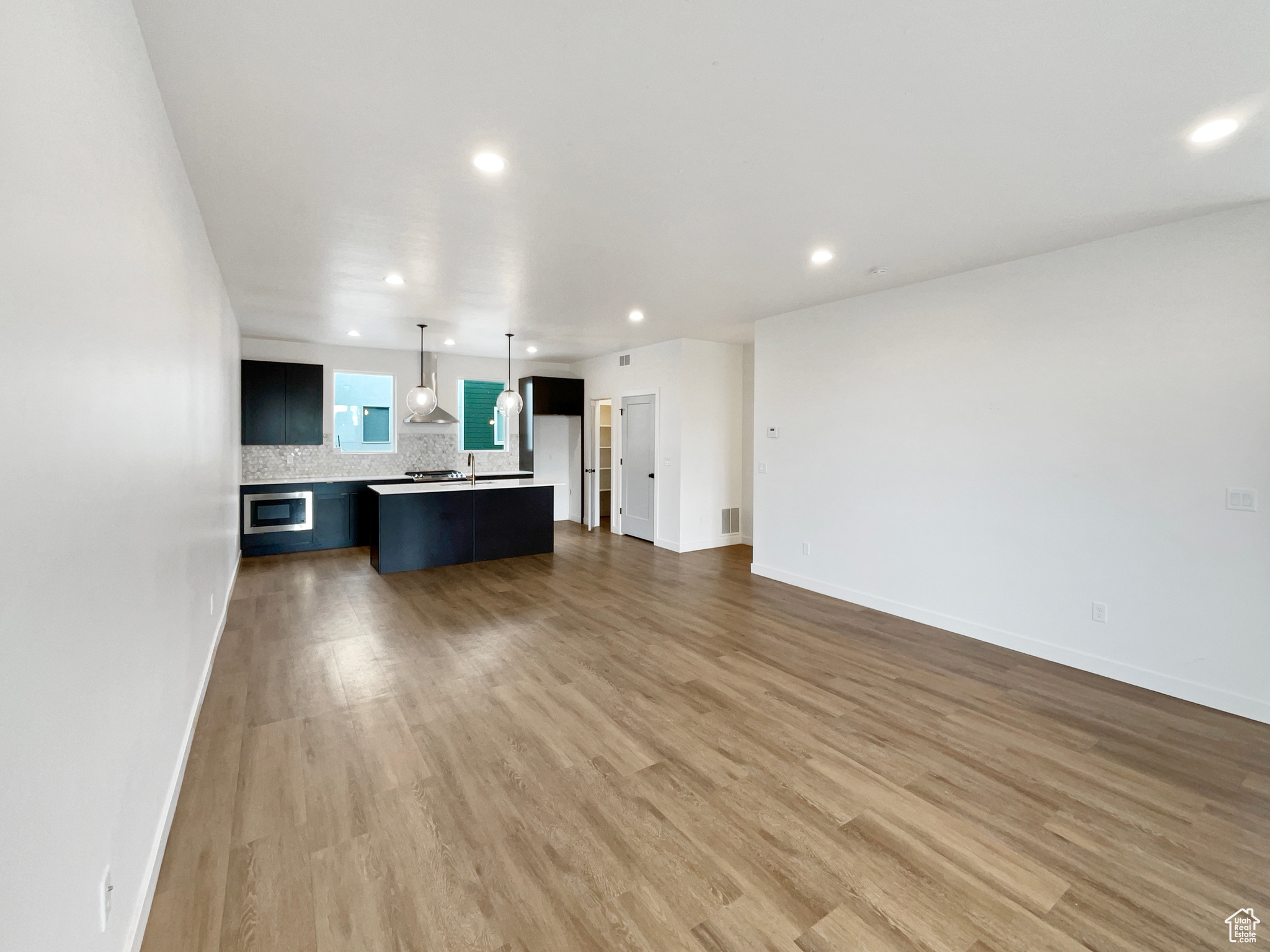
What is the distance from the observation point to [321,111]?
2.17 meters

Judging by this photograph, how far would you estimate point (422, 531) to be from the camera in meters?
6.16

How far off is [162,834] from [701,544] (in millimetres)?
5880

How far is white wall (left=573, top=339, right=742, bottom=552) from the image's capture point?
701cm

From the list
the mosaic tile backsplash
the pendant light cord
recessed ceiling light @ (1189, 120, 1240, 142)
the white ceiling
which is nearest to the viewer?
the white ceiling

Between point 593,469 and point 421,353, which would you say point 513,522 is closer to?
point 593,469

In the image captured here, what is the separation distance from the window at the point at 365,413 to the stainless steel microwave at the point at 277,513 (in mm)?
1061

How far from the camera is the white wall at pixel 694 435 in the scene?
701cm

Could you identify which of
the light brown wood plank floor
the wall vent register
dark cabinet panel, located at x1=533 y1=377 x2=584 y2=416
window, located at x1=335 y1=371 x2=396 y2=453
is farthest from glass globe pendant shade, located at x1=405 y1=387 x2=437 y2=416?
the wall vent register

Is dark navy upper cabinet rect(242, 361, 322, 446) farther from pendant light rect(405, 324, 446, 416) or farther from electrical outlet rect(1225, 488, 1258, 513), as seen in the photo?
electrical outlet rect(1225, 488, 1258, 513)

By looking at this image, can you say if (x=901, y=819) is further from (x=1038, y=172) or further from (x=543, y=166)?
(x=543, y=166)

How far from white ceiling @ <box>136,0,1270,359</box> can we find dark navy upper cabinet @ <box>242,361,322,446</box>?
10.9ft

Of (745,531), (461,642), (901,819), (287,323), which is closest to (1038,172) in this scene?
(901,819)

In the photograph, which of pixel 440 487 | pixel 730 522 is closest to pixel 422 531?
pixel 440 487

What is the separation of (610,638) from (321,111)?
3.41m
